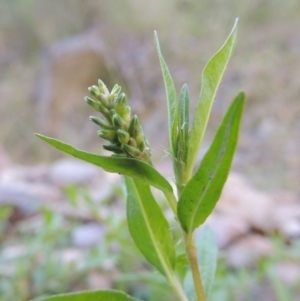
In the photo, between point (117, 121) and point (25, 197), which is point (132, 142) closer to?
point (117, 121)

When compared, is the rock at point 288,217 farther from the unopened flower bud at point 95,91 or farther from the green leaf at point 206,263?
the unopened flower bud at point 95,91

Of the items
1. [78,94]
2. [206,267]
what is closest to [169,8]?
[78,94]

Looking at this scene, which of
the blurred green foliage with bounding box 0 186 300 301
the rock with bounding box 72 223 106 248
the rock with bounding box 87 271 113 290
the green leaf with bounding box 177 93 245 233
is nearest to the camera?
the green leaf with bounding box 177 93 245 233

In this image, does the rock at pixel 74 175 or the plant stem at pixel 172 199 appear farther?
the rock at pixel 74 175

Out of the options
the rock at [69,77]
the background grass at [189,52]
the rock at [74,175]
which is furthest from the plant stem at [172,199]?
the rock at [69,77]

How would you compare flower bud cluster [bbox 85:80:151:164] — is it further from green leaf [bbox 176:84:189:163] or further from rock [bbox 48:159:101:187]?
rock [bbox 48:159:101:187]

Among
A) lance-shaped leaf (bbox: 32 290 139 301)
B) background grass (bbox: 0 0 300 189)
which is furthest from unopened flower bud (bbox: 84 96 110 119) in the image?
background grass (bbox: 0 0 300 189)
